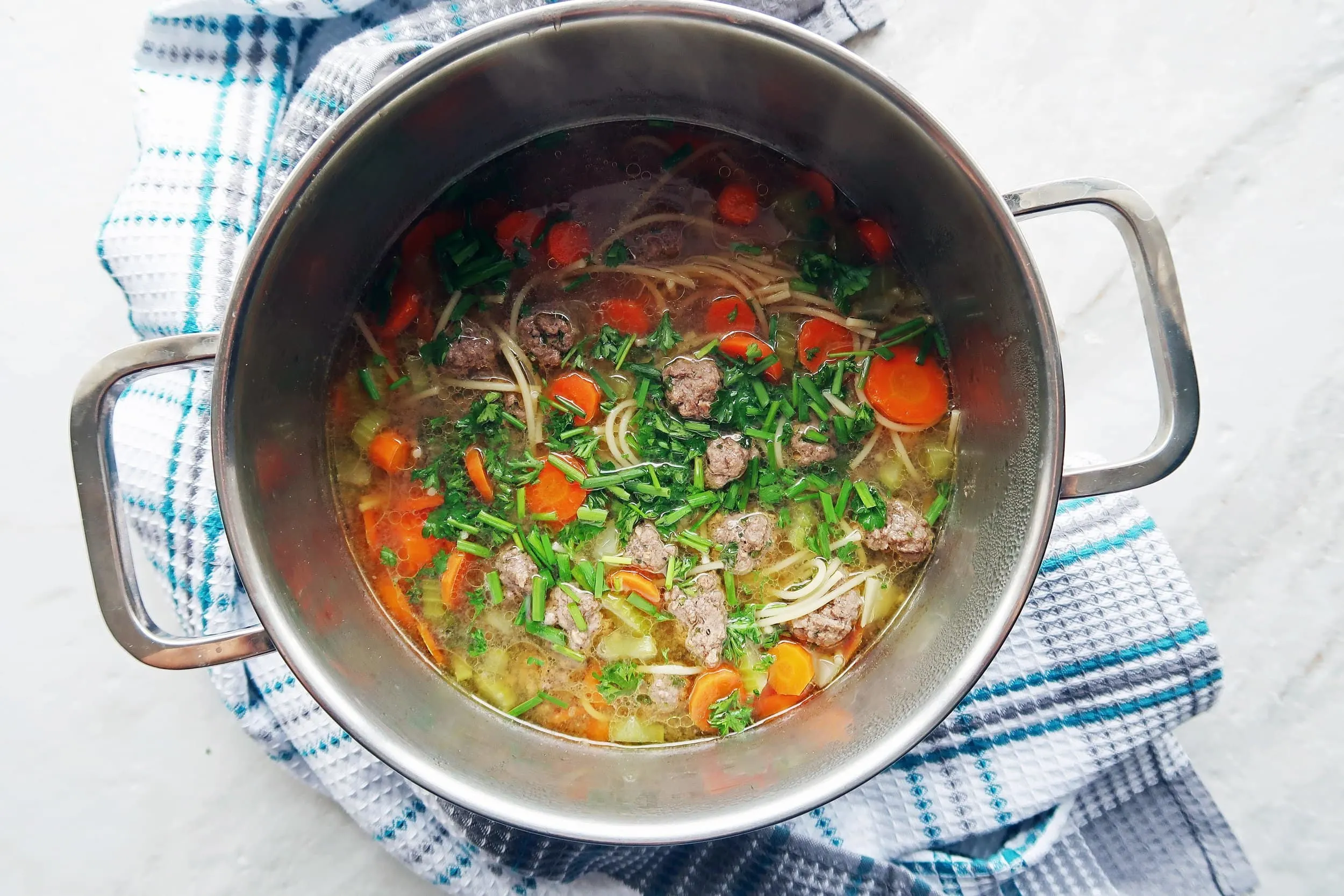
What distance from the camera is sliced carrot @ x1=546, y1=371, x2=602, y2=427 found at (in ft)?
6.97

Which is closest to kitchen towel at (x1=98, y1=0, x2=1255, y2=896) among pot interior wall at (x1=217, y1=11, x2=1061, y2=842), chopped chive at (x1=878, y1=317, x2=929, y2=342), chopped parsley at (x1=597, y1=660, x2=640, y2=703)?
pot interior wall at (x1=217, y1=11, x2=1061, y2=842)

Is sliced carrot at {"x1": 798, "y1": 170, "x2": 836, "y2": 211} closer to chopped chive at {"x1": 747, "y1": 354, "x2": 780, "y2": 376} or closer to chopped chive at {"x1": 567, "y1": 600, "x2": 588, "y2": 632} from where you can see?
chopped chive at {"x1": 747, "y1": 354, "x2": 780, "y2": 376}

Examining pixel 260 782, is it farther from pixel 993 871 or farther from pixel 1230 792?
pixel 1230 792

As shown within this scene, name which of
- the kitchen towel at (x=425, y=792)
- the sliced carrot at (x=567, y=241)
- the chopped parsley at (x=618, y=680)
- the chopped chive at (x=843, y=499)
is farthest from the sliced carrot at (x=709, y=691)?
the sliced carrot at (x=567, y=241)

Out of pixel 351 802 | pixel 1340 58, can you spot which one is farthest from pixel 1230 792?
pixel 351 802

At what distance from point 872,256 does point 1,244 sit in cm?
230

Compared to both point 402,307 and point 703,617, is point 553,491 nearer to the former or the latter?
point 703,617

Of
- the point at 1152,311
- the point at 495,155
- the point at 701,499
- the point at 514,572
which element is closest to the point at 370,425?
the point at 514,572

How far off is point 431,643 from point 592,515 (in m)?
0.50

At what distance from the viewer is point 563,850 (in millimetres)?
2117

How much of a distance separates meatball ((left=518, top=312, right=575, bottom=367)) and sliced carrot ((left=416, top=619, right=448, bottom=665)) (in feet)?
2.27

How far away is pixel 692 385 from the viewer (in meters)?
2.08

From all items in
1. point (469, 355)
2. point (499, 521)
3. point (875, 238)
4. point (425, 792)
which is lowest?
point (425, 792)

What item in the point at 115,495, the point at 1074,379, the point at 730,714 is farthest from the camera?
the point at 1074,379
